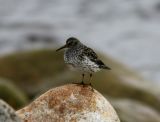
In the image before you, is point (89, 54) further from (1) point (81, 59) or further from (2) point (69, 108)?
(2) point (69, 108)

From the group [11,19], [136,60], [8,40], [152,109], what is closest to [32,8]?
[11,19]

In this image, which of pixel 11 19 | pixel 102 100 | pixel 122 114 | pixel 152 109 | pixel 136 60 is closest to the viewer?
pixel 102 100

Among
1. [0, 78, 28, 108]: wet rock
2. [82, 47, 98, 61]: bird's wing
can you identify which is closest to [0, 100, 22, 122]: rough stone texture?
[82, 47, 98, 61]: bird's wing

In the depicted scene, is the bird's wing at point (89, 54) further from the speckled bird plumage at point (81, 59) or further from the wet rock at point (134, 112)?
the wet rock at point (134, 112)

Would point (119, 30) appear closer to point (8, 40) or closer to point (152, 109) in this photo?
point (8, 40)

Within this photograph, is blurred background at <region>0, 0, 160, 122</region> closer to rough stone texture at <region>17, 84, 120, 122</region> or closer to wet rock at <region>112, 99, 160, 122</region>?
wet rock at <region>112, 99, 160, 122</region>

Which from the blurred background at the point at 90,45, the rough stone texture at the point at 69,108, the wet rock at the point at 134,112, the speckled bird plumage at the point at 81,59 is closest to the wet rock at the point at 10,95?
the blurred background at the point at 90,45
